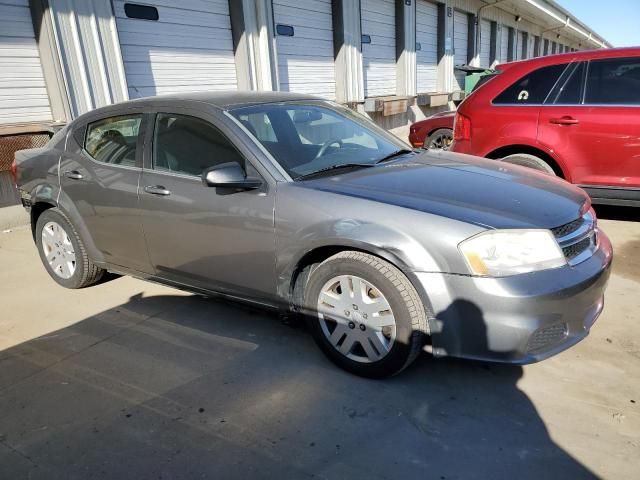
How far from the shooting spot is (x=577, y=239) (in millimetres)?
2541

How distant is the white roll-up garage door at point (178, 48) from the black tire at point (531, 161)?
5.33 metres

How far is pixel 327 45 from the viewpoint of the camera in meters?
11.0

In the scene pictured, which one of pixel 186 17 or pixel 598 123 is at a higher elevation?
pixel 186 17

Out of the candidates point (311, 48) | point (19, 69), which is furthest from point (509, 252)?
point (311, 48)

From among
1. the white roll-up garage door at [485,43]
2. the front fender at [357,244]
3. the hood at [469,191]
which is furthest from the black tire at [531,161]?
the white roll-up garage door at [485,43]

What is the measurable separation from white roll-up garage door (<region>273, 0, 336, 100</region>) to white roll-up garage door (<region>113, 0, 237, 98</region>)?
1.34 meters

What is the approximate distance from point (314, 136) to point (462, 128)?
8.08ft

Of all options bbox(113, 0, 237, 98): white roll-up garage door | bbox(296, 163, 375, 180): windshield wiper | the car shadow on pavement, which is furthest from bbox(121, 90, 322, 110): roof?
bbox(113, 0, 237, 98): white roll-up garage door

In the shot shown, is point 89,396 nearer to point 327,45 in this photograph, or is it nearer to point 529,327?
point 529,327

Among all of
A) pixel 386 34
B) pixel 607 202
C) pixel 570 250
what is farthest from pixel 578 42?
pixel 570 250

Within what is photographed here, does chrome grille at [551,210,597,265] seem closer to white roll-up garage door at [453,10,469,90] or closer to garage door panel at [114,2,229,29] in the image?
garage door panel at [114,2,229,29]

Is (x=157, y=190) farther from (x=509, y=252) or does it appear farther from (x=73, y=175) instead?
(x=509, y=252)

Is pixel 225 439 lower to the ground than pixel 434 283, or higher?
lower

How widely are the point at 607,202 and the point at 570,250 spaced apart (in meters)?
2.65
